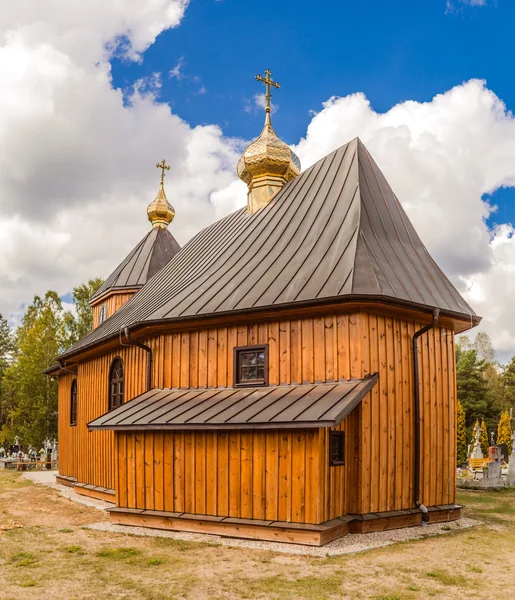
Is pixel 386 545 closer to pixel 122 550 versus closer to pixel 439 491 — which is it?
pixel 439 491

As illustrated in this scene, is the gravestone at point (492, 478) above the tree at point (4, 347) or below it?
below

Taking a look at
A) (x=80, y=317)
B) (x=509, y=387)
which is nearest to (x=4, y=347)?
(x=80, y=317)

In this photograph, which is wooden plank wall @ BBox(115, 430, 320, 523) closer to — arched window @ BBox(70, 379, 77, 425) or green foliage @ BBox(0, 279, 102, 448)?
arched window @ BBox(70, 379, 77, 425)

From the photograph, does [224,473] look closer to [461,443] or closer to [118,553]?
[118,553]

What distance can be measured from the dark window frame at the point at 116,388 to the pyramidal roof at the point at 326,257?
0.77 m

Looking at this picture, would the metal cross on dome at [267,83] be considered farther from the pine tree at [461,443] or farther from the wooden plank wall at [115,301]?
the pine tree at [461,443]

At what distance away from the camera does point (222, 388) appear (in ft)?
34.7

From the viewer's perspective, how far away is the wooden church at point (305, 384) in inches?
345

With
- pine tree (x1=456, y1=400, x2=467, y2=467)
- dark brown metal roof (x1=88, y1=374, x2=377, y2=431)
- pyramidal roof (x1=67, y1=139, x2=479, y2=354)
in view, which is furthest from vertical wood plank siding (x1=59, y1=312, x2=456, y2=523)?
pine tree (x1=456, y1=400, x2=467, y2=467)

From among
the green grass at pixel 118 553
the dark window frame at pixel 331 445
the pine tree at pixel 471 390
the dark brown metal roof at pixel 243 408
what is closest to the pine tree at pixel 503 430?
the pine tree at pixel 471 390

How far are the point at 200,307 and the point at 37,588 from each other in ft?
18.8

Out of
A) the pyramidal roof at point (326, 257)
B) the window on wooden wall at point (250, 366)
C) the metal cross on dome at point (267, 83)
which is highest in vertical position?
the metal cross on dome at point (267, 83)

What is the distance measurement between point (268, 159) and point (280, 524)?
1001 cm

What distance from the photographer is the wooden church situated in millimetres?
8773
